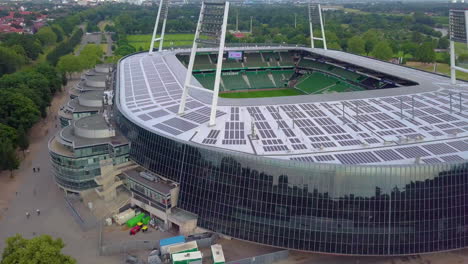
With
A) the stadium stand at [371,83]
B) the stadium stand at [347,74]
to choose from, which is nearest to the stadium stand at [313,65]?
the stadium stand at [347,74]

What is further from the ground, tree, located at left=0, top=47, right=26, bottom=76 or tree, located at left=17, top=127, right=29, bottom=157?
tree, located at left=0, top=47, right=26, bottom=76

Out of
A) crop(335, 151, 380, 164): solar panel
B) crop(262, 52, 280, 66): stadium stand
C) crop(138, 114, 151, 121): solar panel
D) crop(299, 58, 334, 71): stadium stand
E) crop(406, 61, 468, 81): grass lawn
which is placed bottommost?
crop(335, 151, 380, 164): solar panel

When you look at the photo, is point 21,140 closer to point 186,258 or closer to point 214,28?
point 214,28

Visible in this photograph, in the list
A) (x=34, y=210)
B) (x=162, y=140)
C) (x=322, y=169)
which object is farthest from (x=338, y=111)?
(x=34, y=210)

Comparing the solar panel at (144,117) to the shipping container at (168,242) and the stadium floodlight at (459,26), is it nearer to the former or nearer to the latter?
the shipping container at (168,242)

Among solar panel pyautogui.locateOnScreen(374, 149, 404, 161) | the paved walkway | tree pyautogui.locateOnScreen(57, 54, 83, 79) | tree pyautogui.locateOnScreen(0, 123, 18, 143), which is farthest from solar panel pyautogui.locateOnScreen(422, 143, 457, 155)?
tree pyautogui.locateOnScreen(57, 54, 83, 79)

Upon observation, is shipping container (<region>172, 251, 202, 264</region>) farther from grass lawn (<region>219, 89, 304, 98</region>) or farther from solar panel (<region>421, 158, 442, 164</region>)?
grass lawn (<region>219, 89, 304, 98</region>)

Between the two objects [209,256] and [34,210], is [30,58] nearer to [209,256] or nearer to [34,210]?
[34,210]
